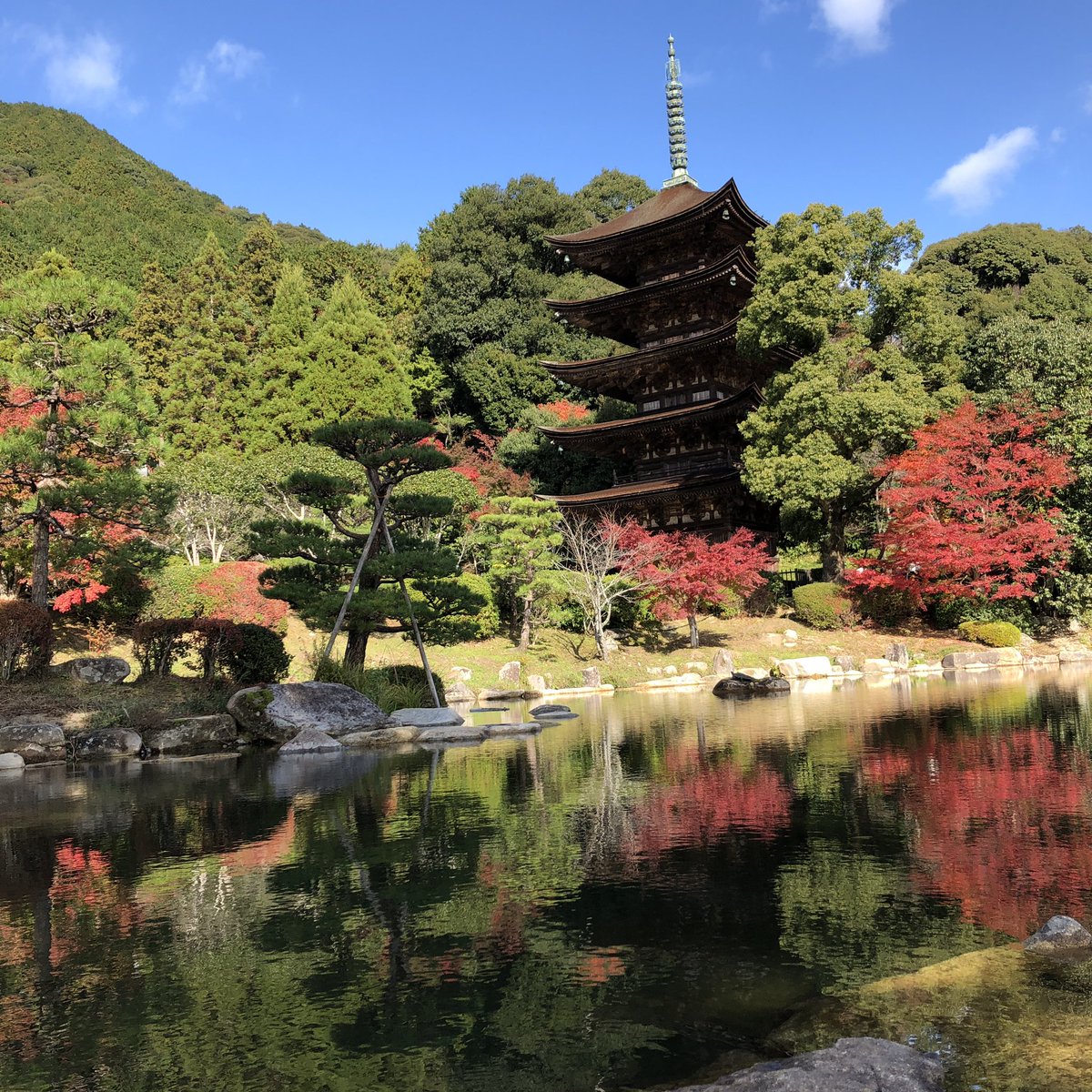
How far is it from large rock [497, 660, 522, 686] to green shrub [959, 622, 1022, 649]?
1293cm

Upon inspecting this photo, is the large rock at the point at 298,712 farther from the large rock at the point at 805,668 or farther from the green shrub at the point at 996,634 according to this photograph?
the green shrub at the point at 996,634

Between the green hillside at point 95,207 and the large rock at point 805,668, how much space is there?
Result: 3537 cm

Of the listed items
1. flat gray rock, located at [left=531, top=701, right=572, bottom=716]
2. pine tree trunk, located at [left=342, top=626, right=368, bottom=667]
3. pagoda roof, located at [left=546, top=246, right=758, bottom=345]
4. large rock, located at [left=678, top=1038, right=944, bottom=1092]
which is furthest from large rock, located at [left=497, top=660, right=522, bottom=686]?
large rock, located at [left=678, top=1038, right=944, bottom=1092]

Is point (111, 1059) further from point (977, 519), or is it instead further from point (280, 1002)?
point (977, 519)

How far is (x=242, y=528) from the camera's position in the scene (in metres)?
27.3

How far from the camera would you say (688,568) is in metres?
25.0

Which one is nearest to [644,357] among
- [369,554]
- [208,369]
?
[369,554]

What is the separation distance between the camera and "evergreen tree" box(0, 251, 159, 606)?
1662 centimetres

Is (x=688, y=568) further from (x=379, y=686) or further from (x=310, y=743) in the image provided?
(x=310, y=743)

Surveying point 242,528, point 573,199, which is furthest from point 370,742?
point 573,199

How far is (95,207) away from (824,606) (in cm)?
4880

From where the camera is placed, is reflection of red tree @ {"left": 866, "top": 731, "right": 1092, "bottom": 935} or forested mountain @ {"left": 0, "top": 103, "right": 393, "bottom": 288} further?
forested mountain @ {"left": 0, "top": 103, "right": 393, "bottom": 288}

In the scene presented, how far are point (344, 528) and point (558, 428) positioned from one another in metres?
15.2

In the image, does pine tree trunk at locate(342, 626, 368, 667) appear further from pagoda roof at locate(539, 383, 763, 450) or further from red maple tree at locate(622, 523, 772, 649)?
pagoda roof at locate(539, 383, 763, 450)
